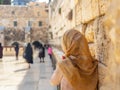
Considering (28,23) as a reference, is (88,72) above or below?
below

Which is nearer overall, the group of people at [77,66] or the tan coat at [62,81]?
the group of people at [77,66]

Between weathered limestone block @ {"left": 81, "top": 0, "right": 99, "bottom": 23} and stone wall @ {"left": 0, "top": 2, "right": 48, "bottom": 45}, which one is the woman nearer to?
weathered limestone block @ {"left": 81, "top": 0, "right": 99, "bottom": 23}

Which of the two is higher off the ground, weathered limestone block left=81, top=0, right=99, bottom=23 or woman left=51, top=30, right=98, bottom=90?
weathered limestone block left=81, top=0, right=99, bottom=23

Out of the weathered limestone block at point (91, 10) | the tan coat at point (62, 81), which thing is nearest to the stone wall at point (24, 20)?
the weathered limestone block at point (91, 10)

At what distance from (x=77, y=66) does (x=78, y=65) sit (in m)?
0.01

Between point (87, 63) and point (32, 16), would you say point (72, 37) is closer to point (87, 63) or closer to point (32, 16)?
point (87, 63)

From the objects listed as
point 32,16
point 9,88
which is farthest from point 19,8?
point 9,88

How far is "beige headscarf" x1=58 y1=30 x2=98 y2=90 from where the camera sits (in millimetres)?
2428

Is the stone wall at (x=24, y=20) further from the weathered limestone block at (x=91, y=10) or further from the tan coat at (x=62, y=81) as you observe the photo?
the tan coat at (x=62, y=81)

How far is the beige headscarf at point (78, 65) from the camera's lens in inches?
95.6

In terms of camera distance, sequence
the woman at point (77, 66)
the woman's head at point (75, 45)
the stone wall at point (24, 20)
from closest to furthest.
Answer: the woman at point (77, 66), the woman's head at point (75, 45), the stone wall at point (24, 20)

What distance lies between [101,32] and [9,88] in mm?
7748

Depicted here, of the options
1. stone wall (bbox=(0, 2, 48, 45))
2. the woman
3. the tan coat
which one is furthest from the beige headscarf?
stone wall (bbox=(0, 2, 48, 45))

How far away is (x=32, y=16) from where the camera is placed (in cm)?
5428
